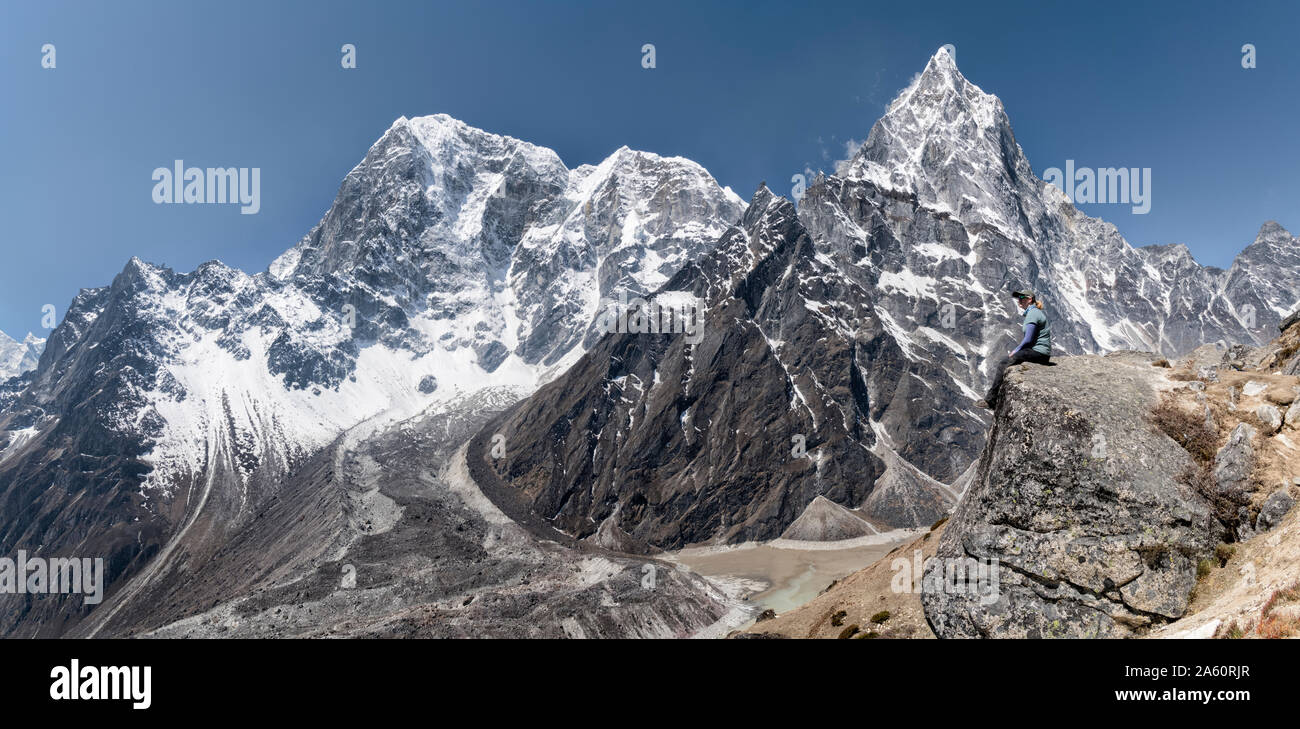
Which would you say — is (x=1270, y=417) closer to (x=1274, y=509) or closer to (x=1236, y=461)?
(x=1236, y=461)

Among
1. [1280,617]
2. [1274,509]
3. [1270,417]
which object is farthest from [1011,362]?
[1280,617]

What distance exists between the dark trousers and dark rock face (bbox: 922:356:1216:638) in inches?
34.0

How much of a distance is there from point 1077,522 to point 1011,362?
5.80m

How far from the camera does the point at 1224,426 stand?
16.2 metres

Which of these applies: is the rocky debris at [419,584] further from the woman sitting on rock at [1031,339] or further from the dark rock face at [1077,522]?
the woman sitting on rock at [1031,339]

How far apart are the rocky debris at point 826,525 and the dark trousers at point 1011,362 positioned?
14211 cm

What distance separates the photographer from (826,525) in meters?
156

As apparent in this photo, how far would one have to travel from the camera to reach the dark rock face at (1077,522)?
47.5 ft

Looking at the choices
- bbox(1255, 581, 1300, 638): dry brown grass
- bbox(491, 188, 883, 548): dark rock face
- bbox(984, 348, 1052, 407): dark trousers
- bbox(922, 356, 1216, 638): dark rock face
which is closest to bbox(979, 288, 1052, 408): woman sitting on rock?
bbox(984, 348, 1052, 407): dark trousers

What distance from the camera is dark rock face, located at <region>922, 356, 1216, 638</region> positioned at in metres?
14.5
